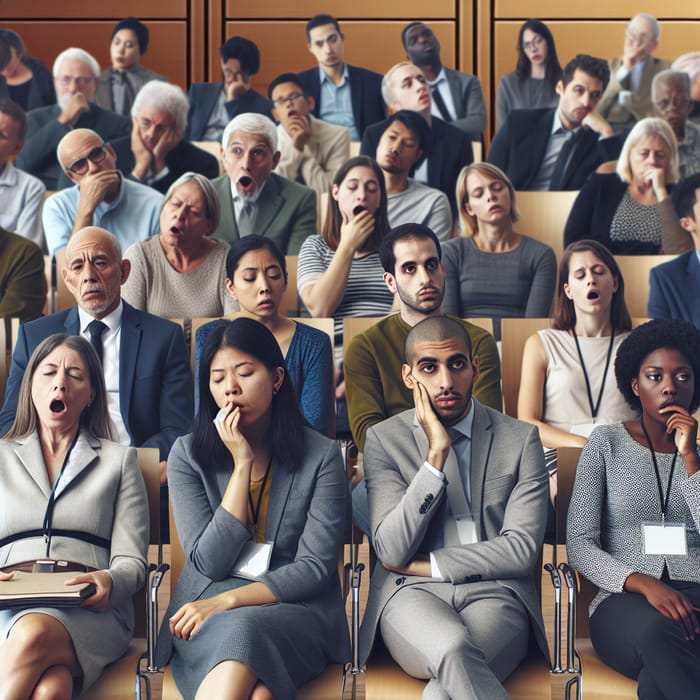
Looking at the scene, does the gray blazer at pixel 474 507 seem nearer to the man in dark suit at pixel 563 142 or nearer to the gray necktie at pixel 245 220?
the gray necktie at pixel 245 220

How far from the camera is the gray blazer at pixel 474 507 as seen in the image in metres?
2.18

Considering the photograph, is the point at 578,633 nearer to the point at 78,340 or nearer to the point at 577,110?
the point at 78,340

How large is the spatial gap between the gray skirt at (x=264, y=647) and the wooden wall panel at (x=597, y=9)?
15.0ft

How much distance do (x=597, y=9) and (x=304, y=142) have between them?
235 cm

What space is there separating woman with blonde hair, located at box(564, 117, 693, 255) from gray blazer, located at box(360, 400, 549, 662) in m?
1.55

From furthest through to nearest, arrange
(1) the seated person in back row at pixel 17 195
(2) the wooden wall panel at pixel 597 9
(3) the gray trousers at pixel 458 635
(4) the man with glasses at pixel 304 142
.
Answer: (2) the wooden wall panel at pixel 597 9 < (4) the man with glasses at pixel 304 142 < (1) the seated person in back row at pixel 17 195 < (3) the gray trousers at pixel 458 635

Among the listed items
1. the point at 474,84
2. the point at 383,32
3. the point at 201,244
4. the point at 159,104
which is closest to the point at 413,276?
the point at 201,244

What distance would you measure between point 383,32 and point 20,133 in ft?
8.75

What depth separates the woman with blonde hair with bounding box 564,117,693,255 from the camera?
3.76m

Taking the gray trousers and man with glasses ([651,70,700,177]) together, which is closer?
the gray trousers

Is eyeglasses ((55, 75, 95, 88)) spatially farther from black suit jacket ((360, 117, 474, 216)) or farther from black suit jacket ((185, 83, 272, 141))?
black suit jacket ((360, 117, 474, 216))

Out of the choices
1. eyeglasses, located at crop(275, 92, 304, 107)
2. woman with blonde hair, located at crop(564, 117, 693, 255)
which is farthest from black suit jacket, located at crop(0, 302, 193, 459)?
eyeglasses, located at crop(275, 92, 304, 107)

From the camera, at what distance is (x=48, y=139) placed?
14.6 ft

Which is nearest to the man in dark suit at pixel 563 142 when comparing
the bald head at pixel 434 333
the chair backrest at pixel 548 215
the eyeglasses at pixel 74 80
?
the chair backrest at pixel 548 215
